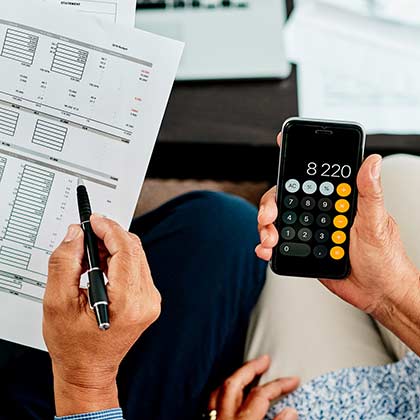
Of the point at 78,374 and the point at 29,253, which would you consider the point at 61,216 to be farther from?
the point at 78,374

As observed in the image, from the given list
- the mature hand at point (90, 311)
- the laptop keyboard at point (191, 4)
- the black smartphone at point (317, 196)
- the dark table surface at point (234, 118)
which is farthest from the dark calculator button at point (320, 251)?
the laptop keyboard at point (191, 4)

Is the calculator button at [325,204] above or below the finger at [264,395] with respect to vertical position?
above

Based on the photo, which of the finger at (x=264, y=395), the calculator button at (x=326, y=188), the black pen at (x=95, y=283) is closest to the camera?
the black pen at (x=95, y=283)

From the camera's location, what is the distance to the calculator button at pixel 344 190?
2.06 ft

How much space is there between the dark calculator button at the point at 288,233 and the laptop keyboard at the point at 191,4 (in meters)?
0.40

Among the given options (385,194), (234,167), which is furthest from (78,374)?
(234,167)

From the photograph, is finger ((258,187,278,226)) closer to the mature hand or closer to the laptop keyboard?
the mature hand

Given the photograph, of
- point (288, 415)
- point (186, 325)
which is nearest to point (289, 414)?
point (288, 415)

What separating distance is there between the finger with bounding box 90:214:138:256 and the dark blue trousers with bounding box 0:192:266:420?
0.25 metres

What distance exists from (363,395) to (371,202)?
235 mm

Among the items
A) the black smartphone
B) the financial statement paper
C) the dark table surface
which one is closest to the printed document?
the financial statement paper

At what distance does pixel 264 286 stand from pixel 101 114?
0.31 m

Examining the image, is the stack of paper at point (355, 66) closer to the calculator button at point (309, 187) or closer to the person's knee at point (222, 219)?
the person's knee at point (222, 219)

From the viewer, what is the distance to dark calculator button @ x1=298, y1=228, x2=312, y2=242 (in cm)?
64
